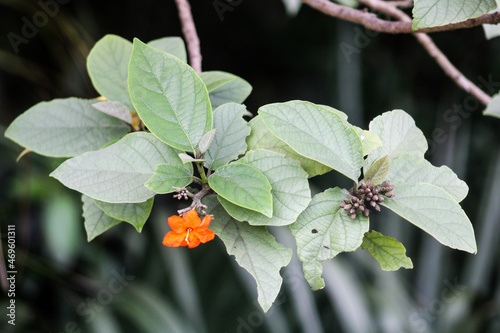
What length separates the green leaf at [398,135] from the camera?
54 cm

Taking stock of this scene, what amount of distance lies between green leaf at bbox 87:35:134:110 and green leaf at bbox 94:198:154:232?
184mm

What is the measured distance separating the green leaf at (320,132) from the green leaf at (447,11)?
5.7 inches

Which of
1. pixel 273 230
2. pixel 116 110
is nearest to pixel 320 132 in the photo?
pixel 116 110

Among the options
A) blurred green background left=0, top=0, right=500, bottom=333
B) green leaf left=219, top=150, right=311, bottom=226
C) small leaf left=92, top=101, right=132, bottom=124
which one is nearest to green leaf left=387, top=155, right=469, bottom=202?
green leaf left=219, top=150, right=311, bottom=226

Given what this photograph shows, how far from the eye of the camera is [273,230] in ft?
5.90

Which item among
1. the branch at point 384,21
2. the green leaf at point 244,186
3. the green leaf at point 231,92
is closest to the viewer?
the green leaf at point 244,186

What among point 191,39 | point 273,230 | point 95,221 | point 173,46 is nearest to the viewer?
point 95,221

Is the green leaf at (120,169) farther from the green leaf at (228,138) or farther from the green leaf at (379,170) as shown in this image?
the green leaf at (379,170)

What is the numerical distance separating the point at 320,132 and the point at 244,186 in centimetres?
10

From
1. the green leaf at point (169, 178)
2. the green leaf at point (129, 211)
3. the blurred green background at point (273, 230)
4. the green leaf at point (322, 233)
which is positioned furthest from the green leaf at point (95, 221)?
the blurred green background at point (273, 230)

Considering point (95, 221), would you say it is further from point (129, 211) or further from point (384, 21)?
point (384, 21)

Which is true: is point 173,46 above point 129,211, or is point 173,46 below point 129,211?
above

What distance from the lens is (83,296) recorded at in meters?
1.86

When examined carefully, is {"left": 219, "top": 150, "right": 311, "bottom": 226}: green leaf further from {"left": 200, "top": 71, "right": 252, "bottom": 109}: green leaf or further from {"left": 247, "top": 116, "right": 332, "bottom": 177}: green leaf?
{"left": 200, "top": 71, "right": 252, "bottom": 109}: green leaf
